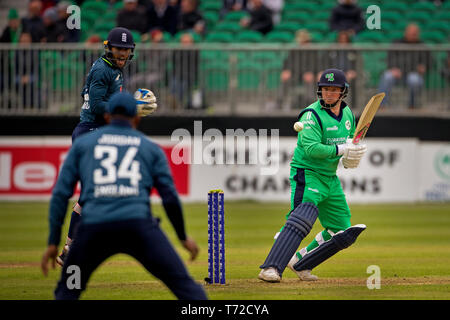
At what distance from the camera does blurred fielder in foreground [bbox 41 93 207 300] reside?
6.48 m

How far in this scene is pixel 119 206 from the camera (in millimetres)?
6504

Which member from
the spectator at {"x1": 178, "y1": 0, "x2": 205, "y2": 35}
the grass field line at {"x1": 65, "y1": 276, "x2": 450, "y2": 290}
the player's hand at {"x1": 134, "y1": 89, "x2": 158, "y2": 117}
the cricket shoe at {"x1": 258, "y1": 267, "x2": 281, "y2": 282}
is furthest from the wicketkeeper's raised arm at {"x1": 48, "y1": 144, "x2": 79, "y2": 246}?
the spectator at {"x1": 178, "y1": 0, "x2": 205, "y2": 35}

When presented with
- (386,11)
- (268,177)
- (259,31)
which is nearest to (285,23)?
(259,31)

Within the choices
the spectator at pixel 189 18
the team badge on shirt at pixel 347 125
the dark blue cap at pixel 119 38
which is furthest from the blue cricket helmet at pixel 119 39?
the spectator at pixel 189 18

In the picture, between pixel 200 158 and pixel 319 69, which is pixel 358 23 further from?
pixel 200 158

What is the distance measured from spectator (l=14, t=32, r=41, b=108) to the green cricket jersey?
10997 mm

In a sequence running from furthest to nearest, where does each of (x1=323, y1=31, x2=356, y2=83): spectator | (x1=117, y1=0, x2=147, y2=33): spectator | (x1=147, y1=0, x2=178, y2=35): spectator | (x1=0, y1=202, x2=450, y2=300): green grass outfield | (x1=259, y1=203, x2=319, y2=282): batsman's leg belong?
(x1=147, y1=0, x2=178, y2=35): spectator → (x1=117, y1=0, x2=147, y2=33): spectator → (x1=323, y1=31, x2=356, y2=83): spectator → (x1=259, y1=203, x2=319, y2=282): batsman's leg → (x1=0, y1=202, x2=450, y2=300): green grass outfield

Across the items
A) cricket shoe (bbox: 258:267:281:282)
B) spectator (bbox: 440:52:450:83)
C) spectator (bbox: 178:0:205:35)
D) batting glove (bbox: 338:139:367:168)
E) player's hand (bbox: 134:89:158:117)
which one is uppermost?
spectator (bbox: 178:0:205:35)

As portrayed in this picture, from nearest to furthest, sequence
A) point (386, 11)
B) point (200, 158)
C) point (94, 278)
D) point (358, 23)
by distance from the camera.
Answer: point (94, 278), point (200, 158), point (358, 23), point (386, 11)

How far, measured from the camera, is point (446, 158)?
65.2ft

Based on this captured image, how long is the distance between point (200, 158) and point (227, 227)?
356 centimetres

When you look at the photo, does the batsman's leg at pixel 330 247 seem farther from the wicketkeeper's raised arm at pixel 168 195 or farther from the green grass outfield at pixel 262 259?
the wicketkeeper's raised arm at pixel 168 195

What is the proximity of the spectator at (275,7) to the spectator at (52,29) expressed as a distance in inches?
233

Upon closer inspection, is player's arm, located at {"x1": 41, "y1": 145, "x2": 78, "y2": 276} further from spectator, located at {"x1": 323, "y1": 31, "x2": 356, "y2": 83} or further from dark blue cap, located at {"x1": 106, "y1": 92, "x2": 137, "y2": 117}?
spectator, located at {"x1": 323, "y1": 31, "x2": 356, "y2": 83}
